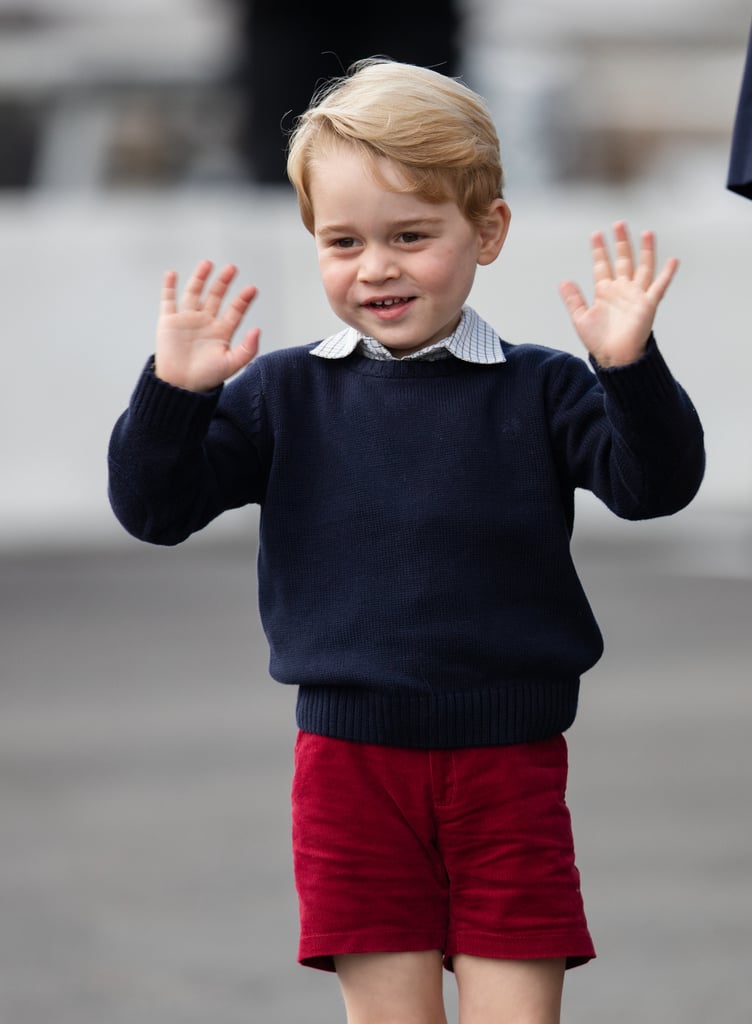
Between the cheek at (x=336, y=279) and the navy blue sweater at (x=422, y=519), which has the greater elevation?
the cheek at (x=336, y=279)

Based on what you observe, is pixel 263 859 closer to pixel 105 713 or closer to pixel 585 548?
pixel 105 713

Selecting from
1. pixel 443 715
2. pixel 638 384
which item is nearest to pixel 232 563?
pixel 443 715

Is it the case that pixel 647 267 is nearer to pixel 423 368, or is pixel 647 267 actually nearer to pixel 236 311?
pixel 423 368

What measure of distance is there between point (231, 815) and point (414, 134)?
3.41 meters

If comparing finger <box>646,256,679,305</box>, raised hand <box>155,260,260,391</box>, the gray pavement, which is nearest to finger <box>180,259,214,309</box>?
raised hand <box>155,260,260,391</box>

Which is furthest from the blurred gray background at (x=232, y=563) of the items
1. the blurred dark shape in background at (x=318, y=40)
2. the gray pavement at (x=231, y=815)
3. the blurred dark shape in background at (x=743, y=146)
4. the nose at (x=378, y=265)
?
the nose at (x=378, y=265)

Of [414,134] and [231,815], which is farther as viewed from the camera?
[231,815]

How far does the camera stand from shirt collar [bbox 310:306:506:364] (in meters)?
2.71

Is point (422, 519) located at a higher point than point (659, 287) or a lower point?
lower

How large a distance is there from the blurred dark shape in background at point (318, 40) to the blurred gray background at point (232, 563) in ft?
1.24

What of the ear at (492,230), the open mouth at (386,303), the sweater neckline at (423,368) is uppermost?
the ear at (492,230)

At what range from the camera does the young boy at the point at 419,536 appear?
265 cm

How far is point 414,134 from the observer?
2627 millimetres

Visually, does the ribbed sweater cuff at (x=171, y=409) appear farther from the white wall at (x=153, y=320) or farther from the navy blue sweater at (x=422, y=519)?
the white wall at (x=153, y=320)
